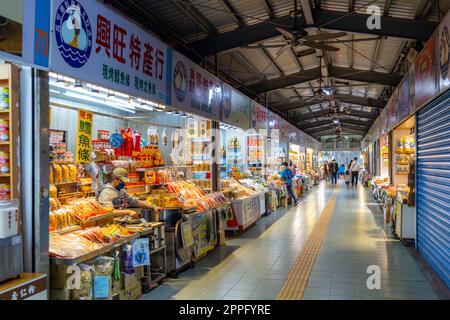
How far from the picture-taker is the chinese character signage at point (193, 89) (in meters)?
7.05

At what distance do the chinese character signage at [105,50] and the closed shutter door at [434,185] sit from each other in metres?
4.19

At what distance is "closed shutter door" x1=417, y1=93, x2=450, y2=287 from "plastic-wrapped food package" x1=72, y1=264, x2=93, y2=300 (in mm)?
4515

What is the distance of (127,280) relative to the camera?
4.79 m

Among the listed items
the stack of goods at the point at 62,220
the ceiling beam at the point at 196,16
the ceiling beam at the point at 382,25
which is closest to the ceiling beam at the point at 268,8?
the ceiling beam at the point at 382,25

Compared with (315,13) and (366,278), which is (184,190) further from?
(315,13)

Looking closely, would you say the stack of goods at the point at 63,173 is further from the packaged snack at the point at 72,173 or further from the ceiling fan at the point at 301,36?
the ceiling fan at the point at 301,36

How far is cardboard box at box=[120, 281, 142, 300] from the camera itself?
15.4 feet

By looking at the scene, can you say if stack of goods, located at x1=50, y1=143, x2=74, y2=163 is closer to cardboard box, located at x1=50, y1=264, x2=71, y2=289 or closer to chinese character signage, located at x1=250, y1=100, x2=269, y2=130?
cardboard box, located at x1=50, y1=264, x2=71, y2=289

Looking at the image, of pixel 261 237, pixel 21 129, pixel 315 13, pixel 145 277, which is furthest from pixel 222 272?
pixel 315 13

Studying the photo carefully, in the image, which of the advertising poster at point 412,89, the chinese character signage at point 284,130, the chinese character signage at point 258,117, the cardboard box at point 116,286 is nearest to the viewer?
the cardboard box at point 116,286

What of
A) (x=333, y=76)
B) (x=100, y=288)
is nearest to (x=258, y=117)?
(x=333, y=76)

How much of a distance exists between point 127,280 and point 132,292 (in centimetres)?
19

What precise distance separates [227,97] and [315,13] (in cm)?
281

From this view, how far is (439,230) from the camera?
6.04 metres
